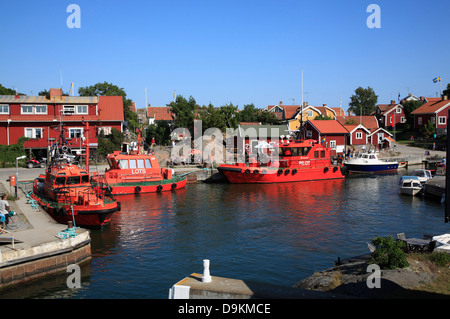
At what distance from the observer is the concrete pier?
40.2 feet

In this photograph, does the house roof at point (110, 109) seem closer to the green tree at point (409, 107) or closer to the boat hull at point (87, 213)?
the boat hull at point (87, 213)

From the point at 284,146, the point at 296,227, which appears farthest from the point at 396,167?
the point at 296,227

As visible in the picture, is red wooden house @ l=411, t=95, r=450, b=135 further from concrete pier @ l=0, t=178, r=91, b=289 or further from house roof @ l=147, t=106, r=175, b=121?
concrete pier @ l=0, t=178, r=91, b=289

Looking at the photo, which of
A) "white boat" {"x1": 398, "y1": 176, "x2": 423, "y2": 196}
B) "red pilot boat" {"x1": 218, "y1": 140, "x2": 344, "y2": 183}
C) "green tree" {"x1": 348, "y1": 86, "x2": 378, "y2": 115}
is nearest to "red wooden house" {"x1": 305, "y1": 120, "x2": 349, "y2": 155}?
"red pilot boat" {"x1": 218, "y1": 140, "x2": 344, "y2": 183}

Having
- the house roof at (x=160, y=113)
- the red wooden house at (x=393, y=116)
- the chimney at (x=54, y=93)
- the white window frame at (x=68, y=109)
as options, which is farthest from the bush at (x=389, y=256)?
the house roof at (x=160, y=113)

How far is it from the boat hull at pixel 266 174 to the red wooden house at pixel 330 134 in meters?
12.8

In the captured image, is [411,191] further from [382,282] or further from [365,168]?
[382,282]

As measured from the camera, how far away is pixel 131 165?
28.8 m

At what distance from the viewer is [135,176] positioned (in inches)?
1126

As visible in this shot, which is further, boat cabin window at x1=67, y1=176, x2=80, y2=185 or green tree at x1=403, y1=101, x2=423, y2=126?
green tree at x1=403, y1=101, x2=423, y2=126

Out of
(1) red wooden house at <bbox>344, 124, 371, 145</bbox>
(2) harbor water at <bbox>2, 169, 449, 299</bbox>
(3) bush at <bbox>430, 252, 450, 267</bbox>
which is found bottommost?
(2) harbor water at <bbox>2, 169, 449, 299</bbox>

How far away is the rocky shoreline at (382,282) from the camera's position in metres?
8.93

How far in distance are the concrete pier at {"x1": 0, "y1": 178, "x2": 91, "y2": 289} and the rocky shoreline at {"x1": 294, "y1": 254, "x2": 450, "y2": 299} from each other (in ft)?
25.7
